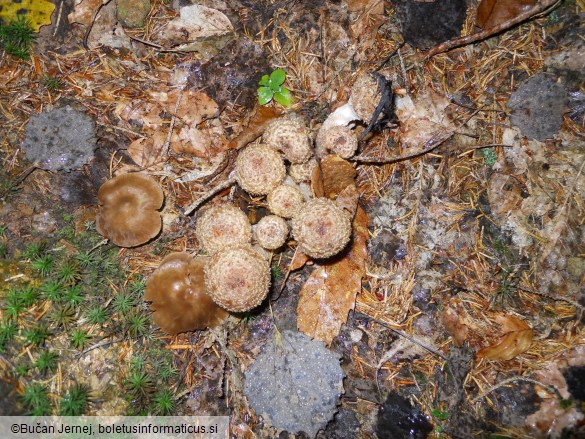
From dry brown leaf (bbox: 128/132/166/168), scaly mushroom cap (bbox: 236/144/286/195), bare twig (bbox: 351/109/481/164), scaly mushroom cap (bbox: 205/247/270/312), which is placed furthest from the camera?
dry brown leaf (bbox: 128/132/166/168)

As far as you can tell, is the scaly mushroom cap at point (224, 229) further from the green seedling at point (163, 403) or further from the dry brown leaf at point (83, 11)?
the dry brown leaf at point (83, 11)

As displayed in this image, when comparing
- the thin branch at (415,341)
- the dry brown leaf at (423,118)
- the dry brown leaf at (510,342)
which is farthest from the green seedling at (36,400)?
the dry brown leaf at (423,118)

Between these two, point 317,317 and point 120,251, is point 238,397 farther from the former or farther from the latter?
point 120,251

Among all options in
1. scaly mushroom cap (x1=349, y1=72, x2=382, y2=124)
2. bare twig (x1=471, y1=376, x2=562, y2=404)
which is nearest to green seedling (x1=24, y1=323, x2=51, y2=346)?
scaly mushroom cap (x1=349, y1=72, x2=382, y2=124)

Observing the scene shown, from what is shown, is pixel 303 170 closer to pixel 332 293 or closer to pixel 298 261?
pixel 298 261

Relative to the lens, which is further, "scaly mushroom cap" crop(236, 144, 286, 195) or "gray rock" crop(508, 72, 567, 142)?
"gray rock" crop(508, 72, 567, 142)

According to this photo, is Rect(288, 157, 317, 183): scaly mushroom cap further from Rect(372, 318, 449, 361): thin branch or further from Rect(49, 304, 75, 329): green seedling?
Rect(49, 304, 75, 329): green seedling

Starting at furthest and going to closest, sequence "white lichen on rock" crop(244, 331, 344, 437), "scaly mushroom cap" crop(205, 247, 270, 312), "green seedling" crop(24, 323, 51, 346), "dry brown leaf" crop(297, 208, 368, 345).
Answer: "dry brown leaf" crop(297, 208, 368, 345) → "white lichen on rock" crop(244, 331, 344, 437) → "green seedling" crop(24, 323, 51, 346) → "scaly mushroom cap" crop(205, 247, 270, 312)
